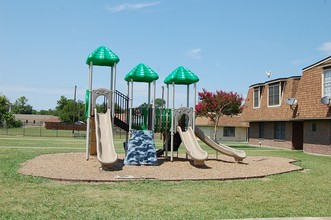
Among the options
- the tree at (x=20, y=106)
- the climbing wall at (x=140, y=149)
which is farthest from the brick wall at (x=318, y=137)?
the tree at (x=20, y=106)

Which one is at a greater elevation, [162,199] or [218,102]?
[218,102]

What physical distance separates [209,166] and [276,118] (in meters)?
15.8

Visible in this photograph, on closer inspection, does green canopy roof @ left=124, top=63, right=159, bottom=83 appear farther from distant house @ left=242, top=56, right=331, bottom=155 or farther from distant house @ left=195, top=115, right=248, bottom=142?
distant house @ left=195, top=115, right=248, bottom=142

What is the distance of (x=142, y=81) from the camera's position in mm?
16219

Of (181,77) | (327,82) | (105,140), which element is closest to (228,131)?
(327,82)

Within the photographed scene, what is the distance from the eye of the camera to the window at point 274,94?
29.1m

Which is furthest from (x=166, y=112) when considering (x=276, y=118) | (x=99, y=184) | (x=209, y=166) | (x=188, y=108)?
(x=276, y=118)

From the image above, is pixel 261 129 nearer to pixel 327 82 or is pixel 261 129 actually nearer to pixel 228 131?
pixel 327 82

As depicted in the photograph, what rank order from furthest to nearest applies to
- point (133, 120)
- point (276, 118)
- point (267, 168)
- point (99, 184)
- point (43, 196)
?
point (276, 118) < point (133, 120) < point (267, 168) < point (99, 184) < point (43, 196)

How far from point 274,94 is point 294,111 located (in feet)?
13.9

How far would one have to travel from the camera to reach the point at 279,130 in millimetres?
29750

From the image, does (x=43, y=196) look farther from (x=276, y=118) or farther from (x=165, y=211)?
(x=276, y=118)

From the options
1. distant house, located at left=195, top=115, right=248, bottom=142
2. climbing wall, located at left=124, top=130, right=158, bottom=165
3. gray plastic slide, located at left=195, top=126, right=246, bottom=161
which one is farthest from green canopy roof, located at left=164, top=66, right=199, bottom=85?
distant house, located at left=195, top=115, right=248, bottom=142

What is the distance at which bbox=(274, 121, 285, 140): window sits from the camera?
29.1 meters
